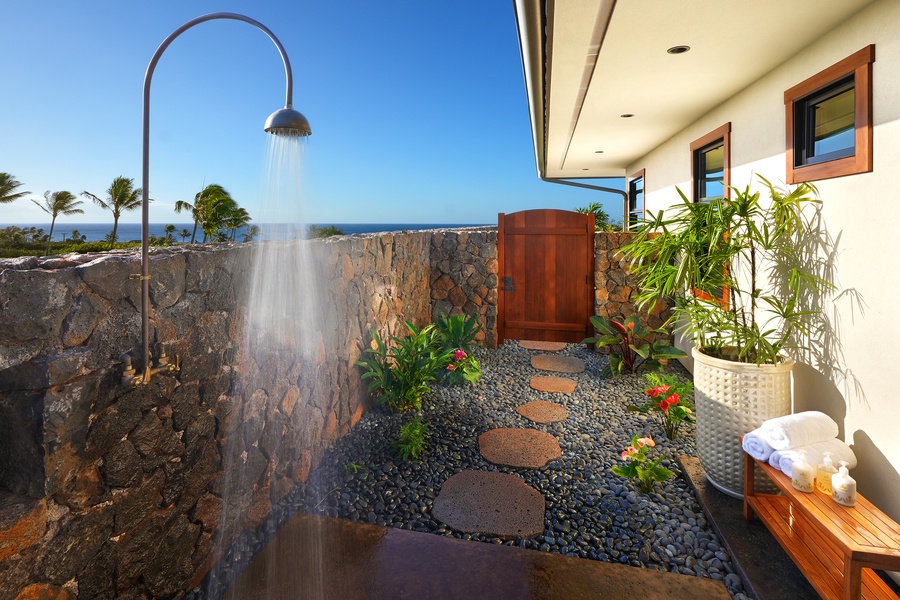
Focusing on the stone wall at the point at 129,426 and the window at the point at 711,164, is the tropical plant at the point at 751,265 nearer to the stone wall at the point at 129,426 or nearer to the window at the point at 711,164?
the window at the point at 711,164

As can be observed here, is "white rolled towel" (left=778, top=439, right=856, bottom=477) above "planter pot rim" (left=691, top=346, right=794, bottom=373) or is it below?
below

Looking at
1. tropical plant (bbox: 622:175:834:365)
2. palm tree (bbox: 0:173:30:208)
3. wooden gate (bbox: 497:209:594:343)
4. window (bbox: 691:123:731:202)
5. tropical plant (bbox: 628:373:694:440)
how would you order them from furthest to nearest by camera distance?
palm tree (bbox: 0:173:30:208) → wooden gate (bbox: 497:209:594:343) → window (bbox: 691:123:731:202) → tropical plant (bbox: 628:373:694:440) → tropical plant (bbox: 622:175:834:365)

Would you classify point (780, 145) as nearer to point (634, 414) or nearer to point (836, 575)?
point (634, 414)

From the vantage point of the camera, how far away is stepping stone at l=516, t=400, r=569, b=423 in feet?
11.7

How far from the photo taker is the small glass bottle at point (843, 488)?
5.64 ft

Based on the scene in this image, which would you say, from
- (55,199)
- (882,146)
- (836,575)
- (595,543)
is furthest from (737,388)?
(55,199)

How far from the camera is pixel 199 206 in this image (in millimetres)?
16547

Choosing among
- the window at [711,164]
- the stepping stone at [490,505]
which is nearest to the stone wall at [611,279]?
the window at [711,164]

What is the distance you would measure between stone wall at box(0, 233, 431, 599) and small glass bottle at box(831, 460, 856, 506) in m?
2.50

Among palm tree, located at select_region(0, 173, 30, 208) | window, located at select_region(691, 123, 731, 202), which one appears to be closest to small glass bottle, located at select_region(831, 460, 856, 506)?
window, located at select_region(691, 123, 731, 202)

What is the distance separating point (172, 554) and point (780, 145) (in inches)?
154

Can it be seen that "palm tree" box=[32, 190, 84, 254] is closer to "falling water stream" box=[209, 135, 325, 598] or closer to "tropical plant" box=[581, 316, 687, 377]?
"falling water stream" box=[209, 135, 325, 598]

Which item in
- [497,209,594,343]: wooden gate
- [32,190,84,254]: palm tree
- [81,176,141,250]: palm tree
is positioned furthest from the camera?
[32,190,84,254]: palm tree

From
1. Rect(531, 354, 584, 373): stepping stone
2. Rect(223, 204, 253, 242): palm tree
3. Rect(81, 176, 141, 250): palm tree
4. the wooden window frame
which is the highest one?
Rect(81, 176, 141, 250): palm tree
